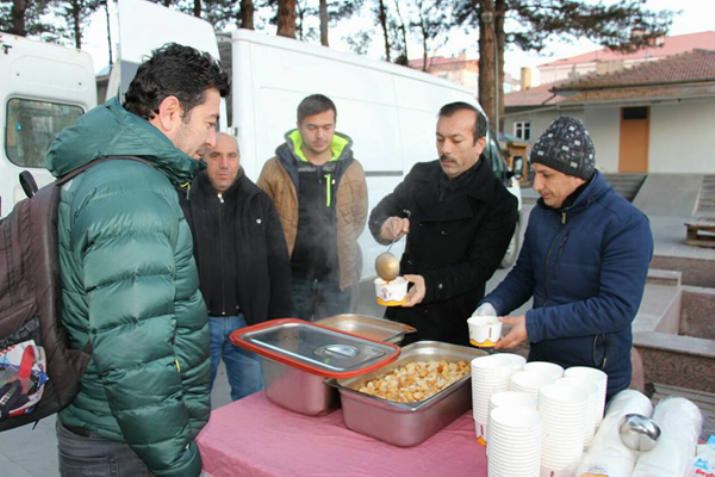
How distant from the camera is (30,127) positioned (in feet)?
17.4

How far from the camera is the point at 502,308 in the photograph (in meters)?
2.10

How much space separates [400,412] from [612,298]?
771 millimetres

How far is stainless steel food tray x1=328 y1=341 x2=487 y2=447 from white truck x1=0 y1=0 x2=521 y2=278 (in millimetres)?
2132

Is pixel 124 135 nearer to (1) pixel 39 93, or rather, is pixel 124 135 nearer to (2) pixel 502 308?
(2) pixel 502 308

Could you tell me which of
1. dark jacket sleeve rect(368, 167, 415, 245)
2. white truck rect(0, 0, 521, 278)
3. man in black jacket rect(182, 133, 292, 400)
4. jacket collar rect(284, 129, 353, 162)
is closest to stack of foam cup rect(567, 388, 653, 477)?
dark jacket sleeve rect(368, 167, 415, 245)

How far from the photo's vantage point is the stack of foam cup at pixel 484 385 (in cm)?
144

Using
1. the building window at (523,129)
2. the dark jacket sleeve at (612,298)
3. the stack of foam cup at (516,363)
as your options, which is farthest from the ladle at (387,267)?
the building window at (523,129)

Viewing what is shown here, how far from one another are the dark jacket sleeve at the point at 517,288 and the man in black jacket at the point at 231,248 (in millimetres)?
1149

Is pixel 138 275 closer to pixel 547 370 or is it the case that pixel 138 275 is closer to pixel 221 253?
pixel 547 370

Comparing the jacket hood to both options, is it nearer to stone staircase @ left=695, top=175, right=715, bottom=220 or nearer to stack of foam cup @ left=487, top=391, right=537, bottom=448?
stack of foam cup @ left=487, top=391, right=537, bottom=448

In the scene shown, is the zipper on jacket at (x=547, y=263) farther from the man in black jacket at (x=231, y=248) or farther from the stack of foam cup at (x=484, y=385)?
the man in black jacket at (x=231, y=248)

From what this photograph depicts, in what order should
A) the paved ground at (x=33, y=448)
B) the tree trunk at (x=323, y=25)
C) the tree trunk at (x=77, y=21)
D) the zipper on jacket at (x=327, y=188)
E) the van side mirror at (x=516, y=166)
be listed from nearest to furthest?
the paved ground at (x=33, y=448)
the zipper on jacket at (x=327, y=188)
the van side mirror at (x=516, y=166)
the tree trunk at (x=323, y=25)
the tree trunk at (x=77, y=21)

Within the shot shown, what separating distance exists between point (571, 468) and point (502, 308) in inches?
37.2

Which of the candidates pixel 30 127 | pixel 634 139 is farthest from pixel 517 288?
pixel 634 139
